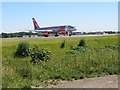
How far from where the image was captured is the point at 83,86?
6531 millimetres

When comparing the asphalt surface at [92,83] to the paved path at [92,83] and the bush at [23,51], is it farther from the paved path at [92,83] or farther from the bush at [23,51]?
the bush at [23,51]

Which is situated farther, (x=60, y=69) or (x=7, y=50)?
(x=7, y=50)

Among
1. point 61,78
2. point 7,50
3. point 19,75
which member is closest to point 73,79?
point 61,78

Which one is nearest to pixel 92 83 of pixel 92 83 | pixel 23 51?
pixel 92 83

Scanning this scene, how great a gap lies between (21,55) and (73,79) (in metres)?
12.2

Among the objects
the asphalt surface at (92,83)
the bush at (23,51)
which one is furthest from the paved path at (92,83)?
the bush at (23,51)

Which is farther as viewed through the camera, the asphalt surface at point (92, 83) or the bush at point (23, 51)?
the bush at point (23, 51)

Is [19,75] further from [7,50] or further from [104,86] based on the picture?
[7,50]

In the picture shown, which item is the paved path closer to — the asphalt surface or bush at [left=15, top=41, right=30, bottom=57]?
the asphalt surface

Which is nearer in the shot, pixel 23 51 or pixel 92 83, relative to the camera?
pixel 92 83

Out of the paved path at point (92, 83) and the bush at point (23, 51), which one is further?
the bush at point (23, 51)

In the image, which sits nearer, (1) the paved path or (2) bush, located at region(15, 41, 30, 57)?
(1) the paved path

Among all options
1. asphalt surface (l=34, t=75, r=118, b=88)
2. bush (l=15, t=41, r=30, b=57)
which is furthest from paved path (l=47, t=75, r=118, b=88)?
bush (l=15, t=41, r=30, b=57)

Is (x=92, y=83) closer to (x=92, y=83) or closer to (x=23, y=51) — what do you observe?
(x=92, y=83)
